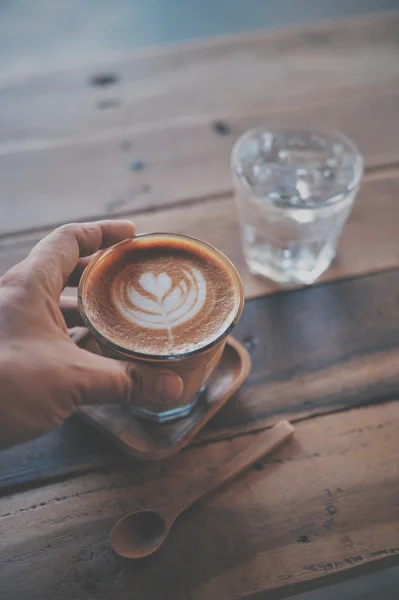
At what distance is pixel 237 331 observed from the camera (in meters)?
0.94

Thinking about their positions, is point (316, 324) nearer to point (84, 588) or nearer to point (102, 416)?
point (102, 416)

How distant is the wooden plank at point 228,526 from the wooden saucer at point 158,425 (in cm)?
2

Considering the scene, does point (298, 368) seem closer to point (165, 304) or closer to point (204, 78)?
point (165, 304)

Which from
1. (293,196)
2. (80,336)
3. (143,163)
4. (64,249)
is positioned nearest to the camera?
(64,249)

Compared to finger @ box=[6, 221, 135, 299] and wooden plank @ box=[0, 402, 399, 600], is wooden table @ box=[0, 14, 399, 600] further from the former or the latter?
finger @ box=[6, 221, 135, 299]

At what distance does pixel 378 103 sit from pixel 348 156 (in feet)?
1.09

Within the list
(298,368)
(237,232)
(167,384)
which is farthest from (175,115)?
(167,384)

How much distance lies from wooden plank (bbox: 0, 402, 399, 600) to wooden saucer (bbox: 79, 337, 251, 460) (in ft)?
0.08

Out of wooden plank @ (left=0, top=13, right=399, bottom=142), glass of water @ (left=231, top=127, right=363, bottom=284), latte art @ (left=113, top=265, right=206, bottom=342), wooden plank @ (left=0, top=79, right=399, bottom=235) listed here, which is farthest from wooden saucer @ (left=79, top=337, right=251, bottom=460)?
wooden plank @ (left=0, top=13, right=399, bottom=142)

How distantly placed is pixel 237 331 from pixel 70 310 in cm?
25

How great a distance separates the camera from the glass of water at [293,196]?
95 centimetres

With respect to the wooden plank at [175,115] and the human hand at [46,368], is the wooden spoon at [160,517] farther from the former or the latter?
the wooden plank at [175,115]

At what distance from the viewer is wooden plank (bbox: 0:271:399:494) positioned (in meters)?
0.80

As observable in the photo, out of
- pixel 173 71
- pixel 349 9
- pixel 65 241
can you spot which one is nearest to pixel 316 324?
pixel 65 241
